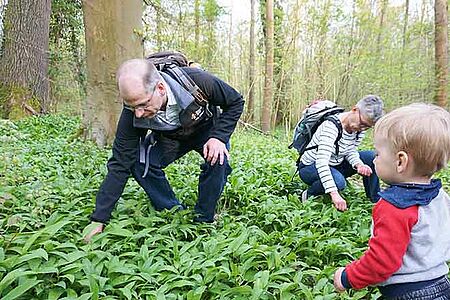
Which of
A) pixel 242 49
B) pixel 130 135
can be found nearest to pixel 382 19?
pixel 242 49

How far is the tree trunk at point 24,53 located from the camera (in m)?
8.79

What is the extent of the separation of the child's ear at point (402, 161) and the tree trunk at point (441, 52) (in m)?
7.60

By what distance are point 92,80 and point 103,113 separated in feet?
1.31

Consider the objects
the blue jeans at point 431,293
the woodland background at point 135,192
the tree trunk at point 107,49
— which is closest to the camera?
the blue jeans at point 431,293

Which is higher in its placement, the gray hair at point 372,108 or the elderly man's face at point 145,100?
the elderly man's face at point 145,100

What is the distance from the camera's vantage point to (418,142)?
1.55m

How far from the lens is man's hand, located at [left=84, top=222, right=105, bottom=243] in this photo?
8.90 ft

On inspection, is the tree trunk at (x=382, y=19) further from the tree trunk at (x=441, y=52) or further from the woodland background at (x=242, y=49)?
the tree trunk at (x=441, y=52)

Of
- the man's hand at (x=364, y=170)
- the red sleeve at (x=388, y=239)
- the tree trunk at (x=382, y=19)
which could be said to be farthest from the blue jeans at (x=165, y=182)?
the tree trunk at (x=382, y=19)

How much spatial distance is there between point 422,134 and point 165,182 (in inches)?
85.5

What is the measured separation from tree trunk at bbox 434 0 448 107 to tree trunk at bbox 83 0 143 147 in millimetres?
5624

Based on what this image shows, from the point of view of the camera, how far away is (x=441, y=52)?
8.55 metres

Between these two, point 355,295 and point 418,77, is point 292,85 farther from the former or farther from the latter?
point 355,295

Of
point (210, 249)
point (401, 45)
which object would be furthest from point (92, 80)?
point (401, 45)
